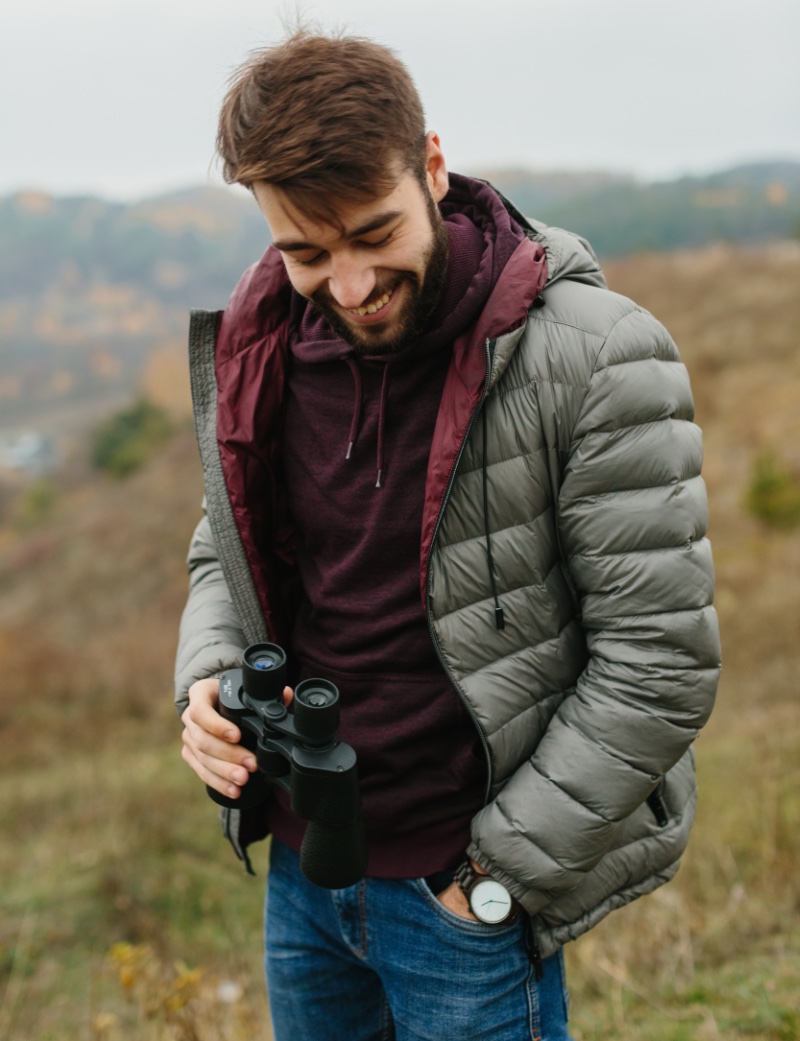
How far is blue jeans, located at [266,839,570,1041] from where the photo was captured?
164 cm

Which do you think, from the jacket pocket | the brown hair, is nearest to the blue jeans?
the jacket pocket

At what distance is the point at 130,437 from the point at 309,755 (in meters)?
47.5

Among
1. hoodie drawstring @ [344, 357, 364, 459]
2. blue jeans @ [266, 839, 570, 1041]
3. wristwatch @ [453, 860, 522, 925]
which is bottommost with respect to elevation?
blue jeans @ [266, 839, 570, 1041]

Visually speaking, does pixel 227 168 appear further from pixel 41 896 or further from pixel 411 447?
pixel 41 896

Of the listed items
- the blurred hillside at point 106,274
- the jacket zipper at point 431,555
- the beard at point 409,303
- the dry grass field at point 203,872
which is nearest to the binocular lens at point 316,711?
the jacket zipper at point 431,555

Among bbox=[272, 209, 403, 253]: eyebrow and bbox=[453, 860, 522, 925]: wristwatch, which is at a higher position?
bbox=[272, 209, 403, 253]: eyebrow

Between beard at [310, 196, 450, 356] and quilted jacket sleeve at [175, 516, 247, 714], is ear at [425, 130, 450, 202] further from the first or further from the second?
quilted jacket sleeve at [175, 516, 247, 714]

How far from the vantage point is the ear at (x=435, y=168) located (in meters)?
1.69

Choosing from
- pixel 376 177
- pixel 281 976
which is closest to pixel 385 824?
pixel 281 976

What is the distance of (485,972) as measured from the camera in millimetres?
1640

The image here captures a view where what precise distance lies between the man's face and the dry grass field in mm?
1756

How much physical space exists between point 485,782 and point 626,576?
0.52 m

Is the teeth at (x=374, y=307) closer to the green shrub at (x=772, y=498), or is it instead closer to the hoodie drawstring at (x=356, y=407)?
the hoodie drawstring at (x=356, y=407)

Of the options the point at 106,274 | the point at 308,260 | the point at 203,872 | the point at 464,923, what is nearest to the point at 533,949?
the point at 464,923
